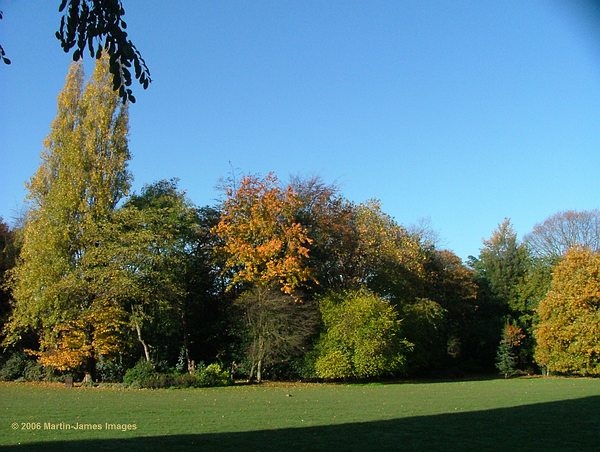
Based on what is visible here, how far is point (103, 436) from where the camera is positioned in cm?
984

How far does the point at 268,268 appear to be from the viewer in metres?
29.2

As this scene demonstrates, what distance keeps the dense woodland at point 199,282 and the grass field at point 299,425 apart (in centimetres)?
985

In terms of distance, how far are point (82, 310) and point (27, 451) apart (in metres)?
19.6

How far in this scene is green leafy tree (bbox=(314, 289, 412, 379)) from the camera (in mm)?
29781

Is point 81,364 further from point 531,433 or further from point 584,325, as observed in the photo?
point 584,325

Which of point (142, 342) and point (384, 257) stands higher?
point (384, 257)

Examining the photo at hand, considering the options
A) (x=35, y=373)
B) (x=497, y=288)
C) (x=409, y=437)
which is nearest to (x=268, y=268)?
(x=35, y=373)

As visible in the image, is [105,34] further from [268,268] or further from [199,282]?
[199,282]

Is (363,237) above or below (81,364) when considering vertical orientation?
above

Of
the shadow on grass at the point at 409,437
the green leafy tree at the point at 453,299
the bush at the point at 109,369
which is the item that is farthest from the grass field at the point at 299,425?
the green leafy tree at the point at 453,299

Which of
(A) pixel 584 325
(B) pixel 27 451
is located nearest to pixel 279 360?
(A) pixel 584 325

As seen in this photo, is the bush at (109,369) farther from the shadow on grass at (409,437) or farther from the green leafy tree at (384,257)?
the shadow on grass at (409,437)

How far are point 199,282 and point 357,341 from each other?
9100 millimetres

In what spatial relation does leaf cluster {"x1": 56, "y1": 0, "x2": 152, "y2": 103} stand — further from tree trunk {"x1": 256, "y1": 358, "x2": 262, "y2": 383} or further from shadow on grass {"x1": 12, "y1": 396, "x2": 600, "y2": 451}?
tree trunk {"x1": 256, "y1": 358, "x2": 262, "y2": 383}
